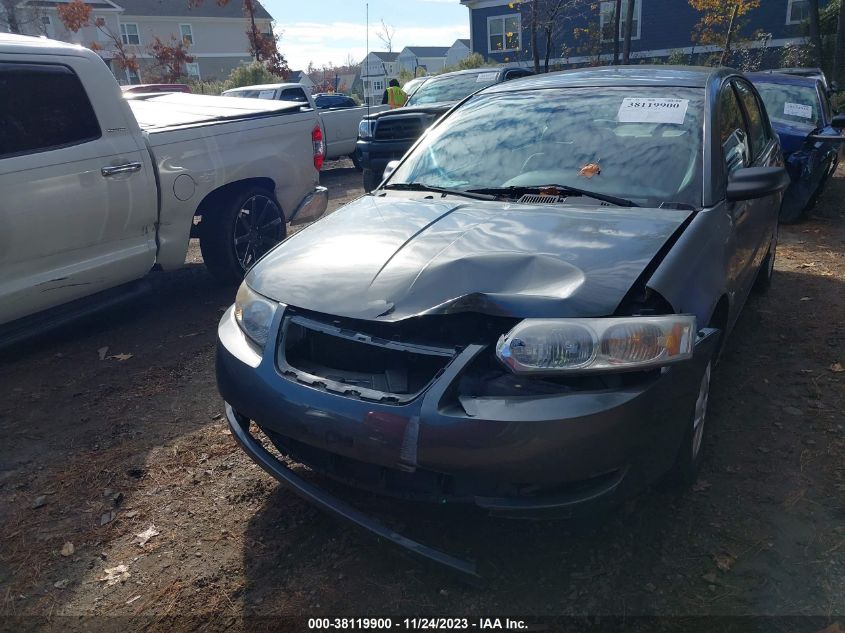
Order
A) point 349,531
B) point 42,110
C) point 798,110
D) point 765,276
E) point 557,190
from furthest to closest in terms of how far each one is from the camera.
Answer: point 798,110, point 765,276, point 42,110, point 557,190, point 349,531

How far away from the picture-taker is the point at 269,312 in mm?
2652

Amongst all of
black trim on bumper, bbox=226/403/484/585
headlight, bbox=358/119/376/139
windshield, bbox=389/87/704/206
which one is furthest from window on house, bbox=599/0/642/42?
black trim on bumper, bbox=226/403/484/585

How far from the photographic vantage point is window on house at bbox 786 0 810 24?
941 inches

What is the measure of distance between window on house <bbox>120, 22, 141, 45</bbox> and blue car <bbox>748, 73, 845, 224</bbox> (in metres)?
41.9

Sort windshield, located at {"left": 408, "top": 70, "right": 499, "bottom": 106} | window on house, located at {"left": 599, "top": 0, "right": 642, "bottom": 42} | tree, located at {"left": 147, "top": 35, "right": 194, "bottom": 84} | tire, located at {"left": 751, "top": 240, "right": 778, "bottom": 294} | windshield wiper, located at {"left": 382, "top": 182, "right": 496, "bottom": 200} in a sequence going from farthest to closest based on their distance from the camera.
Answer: tree, located at {"left": 147, "top": 35, "right": 194, "bottom": 84}, window on house, located at {"left": 599, "top": 0, "right": 642, "bottom": 42}, windshield, located at {"left": 408, "top": 70, "right": 499, "bottom": 106}, tire, located at {"left": 751, "top": 240, "right": 778, "bottom": 294}, windshield wiper, located at {"left": 382, "top": 182, "right": 496, "bottom": 200}

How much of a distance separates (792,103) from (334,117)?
797cm

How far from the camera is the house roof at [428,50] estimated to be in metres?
64.0

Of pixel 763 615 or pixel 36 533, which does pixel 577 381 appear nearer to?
pixel 763 615

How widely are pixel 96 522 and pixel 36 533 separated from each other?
23 cm

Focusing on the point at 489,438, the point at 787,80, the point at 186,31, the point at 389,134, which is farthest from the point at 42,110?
the point at 186,31

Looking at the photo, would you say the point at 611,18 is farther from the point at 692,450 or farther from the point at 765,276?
the point at 692,450

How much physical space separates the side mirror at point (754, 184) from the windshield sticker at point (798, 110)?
6068 millimetres

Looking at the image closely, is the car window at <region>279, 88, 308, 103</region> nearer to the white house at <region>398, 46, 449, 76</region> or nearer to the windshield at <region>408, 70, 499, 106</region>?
the windshield at <region>408, 70, 499, 106</region>

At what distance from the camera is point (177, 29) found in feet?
143
